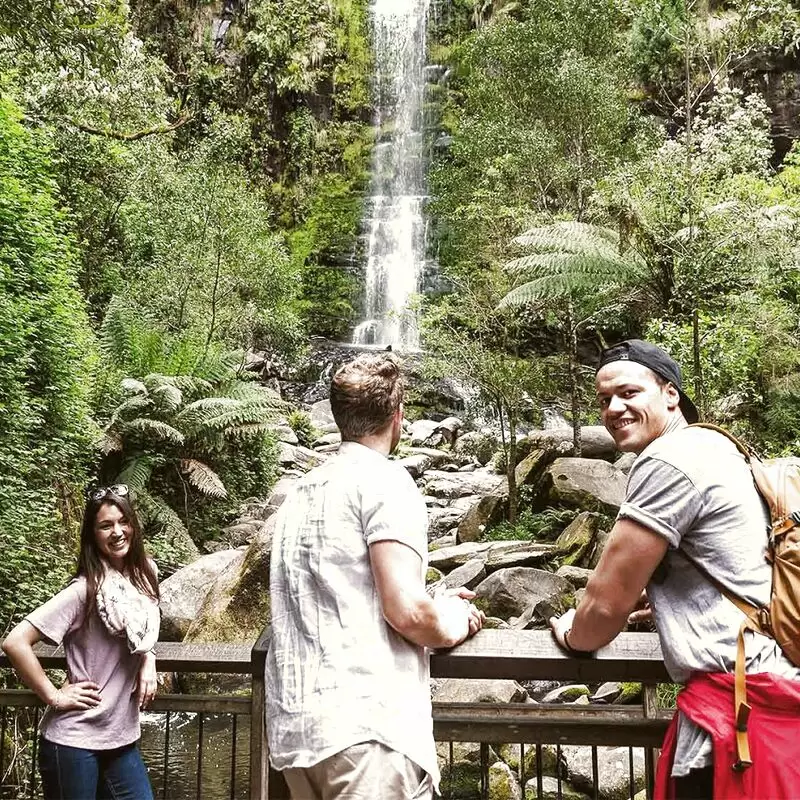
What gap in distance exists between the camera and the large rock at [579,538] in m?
10.3

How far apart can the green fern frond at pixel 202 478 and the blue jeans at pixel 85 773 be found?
34.3 ft

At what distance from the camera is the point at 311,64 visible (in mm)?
32156

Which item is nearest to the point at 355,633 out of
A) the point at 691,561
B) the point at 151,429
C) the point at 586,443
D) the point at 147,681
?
the point at 691,561

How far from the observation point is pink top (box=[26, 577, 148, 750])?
2.45 m

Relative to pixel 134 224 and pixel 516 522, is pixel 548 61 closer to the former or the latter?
pixel 134 224

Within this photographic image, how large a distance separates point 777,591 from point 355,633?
872 millimetres

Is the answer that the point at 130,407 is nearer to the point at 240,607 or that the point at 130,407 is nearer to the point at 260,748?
the point at 240,607

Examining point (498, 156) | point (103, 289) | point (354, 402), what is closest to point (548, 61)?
point (498, 156)

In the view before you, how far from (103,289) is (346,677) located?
16594mm

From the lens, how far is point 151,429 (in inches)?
492

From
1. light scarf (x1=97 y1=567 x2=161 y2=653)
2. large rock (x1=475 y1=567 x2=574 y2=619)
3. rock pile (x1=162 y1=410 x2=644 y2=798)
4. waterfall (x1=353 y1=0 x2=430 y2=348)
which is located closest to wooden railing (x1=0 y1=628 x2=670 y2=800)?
light scarf (x1=97 y1=567 x2=161 y2=653)

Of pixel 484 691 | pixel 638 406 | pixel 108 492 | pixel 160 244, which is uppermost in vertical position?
pixel 160 244

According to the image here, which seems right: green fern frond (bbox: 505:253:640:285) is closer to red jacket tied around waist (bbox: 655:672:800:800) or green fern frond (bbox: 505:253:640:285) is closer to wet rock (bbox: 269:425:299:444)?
wet rock (bbox: 269:425:299:444)

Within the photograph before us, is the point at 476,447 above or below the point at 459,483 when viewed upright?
above
